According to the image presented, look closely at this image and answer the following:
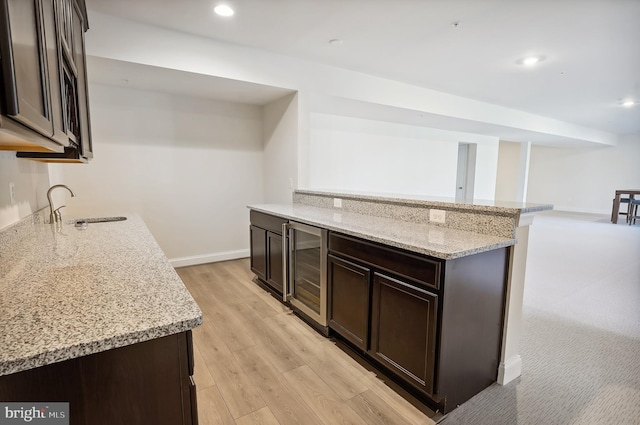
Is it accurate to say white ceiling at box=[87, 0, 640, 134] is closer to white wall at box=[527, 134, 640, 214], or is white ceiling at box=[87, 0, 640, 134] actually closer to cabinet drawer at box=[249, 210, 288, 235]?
cabinet drawer at box=[249, 210, 288, 235]

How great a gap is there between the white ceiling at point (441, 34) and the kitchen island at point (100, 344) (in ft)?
7.40

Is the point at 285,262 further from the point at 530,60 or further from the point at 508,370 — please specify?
the point at 530,60

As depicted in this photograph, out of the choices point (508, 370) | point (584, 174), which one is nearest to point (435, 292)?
point (508, 370)

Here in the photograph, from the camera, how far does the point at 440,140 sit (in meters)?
6.19

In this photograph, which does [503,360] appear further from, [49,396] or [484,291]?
[49,396]

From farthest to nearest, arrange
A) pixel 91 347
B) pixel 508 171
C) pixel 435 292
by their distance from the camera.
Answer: pixel 508 171 < pixel 435 292 < pixel 91 347

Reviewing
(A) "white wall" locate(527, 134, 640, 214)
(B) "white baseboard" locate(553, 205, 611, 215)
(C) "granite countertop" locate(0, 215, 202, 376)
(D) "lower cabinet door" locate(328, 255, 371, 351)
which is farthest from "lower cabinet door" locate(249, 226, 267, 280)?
(A) "white wall" locate(527, 134, 640, 214)

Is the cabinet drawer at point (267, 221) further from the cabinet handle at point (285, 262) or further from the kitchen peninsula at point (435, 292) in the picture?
the kitchen peninsula at point (435, 292)

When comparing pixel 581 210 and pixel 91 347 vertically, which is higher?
pixel 91 347

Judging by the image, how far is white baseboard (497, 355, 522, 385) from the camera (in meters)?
1.87

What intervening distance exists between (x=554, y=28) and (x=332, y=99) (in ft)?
7.24

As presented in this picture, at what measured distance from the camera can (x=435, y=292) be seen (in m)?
1.52

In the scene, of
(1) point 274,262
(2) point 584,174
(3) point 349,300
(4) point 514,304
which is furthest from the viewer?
(2) point 584,174

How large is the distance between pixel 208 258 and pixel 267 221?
1554 millimetres
